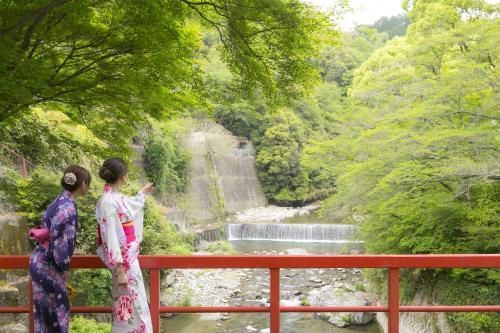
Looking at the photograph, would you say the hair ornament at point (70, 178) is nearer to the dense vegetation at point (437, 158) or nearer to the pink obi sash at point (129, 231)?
the pink obi sash at point (129, 231)

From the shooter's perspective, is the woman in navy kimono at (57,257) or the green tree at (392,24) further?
the green tree at (392,24)

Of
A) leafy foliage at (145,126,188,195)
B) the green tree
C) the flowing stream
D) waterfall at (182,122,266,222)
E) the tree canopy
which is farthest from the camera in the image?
the green tree

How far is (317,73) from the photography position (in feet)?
10.8

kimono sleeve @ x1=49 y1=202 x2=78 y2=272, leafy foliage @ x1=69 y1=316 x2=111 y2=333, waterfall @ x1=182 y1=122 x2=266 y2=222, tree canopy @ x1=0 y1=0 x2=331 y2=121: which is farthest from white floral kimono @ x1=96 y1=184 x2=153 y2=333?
waterfall @ x1=182 y1=122 x2=266 y2=222

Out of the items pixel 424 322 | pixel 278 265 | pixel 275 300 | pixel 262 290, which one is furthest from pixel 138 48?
pixel 262 290

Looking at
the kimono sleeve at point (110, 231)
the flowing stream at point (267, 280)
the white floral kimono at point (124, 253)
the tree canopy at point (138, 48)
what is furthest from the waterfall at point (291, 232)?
the kimono sleeve at point (110, 231)

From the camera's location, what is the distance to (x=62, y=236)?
2043 mm

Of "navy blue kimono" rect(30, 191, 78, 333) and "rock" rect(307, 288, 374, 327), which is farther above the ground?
"navy blue kimono" rect(30, 191, 78, 333)

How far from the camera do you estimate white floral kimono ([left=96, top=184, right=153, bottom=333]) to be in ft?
6.61

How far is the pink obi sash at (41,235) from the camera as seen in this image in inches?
79.8

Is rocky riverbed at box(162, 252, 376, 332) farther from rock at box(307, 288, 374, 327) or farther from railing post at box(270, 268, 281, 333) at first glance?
railing post at box(270, 268, 281, 333)

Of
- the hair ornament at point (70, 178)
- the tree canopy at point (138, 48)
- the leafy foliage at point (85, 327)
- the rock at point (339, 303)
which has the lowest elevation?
the rock at point (339, 303)

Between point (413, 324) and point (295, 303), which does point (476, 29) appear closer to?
point (413, 324)

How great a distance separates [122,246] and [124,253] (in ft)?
0.12
